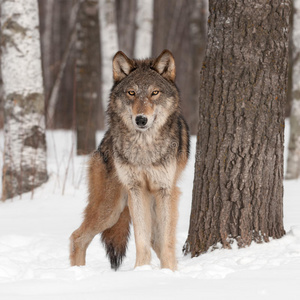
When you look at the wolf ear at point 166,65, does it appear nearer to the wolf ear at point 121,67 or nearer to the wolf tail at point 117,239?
the wolf ear at point 121,67

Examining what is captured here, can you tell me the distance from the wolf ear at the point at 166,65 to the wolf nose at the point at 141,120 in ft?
1.82

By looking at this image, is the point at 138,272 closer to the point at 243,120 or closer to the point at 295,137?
the point at 243,120

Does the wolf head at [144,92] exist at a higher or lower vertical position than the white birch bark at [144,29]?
lower

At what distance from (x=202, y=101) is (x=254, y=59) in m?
0.54

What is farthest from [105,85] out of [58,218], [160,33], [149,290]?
[160,33]

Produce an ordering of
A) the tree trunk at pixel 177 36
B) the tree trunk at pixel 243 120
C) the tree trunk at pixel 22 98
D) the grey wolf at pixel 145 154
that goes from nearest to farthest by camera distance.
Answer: the tree trunk at pixel 243 120
the grey wolf at pixel 145 154
the tree trunk at pixel 22 98
the tree trunk at pixel 177 36

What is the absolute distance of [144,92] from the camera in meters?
3.87

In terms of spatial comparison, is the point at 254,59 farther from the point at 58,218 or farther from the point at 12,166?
the point at 12,166

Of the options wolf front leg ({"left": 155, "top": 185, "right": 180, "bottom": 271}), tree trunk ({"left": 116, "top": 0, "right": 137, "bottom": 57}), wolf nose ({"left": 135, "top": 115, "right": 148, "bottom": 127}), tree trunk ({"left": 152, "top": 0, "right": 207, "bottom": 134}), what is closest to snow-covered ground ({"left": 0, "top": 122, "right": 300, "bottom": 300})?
wolf front leg ({"left": 155, "top": 185, "right": 180, "bottom": 271})

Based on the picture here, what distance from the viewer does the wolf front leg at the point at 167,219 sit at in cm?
400

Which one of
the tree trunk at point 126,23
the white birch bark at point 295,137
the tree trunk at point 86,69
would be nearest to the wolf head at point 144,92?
the white birch bark at point 295,137

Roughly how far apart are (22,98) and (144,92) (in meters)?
3.59

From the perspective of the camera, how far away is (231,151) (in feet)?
12.5

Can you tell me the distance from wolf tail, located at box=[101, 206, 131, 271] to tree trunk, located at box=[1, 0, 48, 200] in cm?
284
